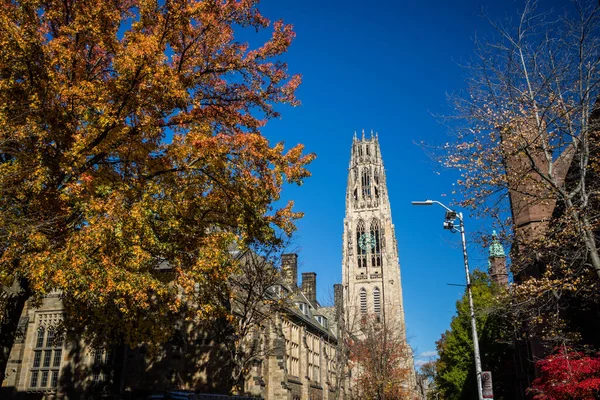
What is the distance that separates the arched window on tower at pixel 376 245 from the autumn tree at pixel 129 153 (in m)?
83.3

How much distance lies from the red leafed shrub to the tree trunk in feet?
55.8

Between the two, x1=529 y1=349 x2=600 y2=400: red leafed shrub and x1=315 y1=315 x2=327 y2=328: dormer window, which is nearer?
x1=529 y1=349 x2=600 y2=400: red leafed shrub

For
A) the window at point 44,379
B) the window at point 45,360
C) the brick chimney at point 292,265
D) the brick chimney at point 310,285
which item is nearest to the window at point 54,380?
the window at point 45,360

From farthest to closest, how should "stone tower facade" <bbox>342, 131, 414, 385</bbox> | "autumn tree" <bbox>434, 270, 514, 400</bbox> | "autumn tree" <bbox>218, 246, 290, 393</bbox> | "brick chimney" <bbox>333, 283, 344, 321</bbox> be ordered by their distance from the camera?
"stone tower facade" <bbox>342, 131, 414, 385</bbox> < "autumn tree" <bbox>434, 270, 514, 400</bbox> < "brick chimney" <bbox>333, 283, 344, 321</bbox> < "autumn tree" <bbox>218, 246, 290, 393</bbox>

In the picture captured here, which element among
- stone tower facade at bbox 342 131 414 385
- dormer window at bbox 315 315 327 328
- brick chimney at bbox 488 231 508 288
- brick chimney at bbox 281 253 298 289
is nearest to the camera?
brick chimney at bbox 488 231 508 288

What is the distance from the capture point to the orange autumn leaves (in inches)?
466

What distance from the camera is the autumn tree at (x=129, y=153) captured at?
11852 mm

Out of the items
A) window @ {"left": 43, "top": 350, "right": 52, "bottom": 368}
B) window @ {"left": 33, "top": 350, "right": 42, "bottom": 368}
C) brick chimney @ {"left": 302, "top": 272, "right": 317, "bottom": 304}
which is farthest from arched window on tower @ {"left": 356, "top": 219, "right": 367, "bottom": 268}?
window @ {"left": 33, "top": 350, "right": 42, "bottom": 368}

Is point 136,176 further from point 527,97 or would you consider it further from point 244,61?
point 527,97

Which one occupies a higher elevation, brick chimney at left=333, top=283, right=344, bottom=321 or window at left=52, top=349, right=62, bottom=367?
brick chimney at left=333, top=283, right=344, bottom=321

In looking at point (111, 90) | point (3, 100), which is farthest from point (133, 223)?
point (3, 100)

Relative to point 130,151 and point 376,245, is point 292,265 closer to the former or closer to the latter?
point 130,151

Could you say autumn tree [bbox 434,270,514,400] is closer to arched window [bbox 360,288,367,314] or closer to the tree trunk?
arched window [bbox 360,288,367,314]

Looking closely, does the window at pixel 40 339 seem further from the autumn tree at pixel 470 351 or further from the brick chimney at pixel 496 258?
the autumn tree at pixel 470 351
